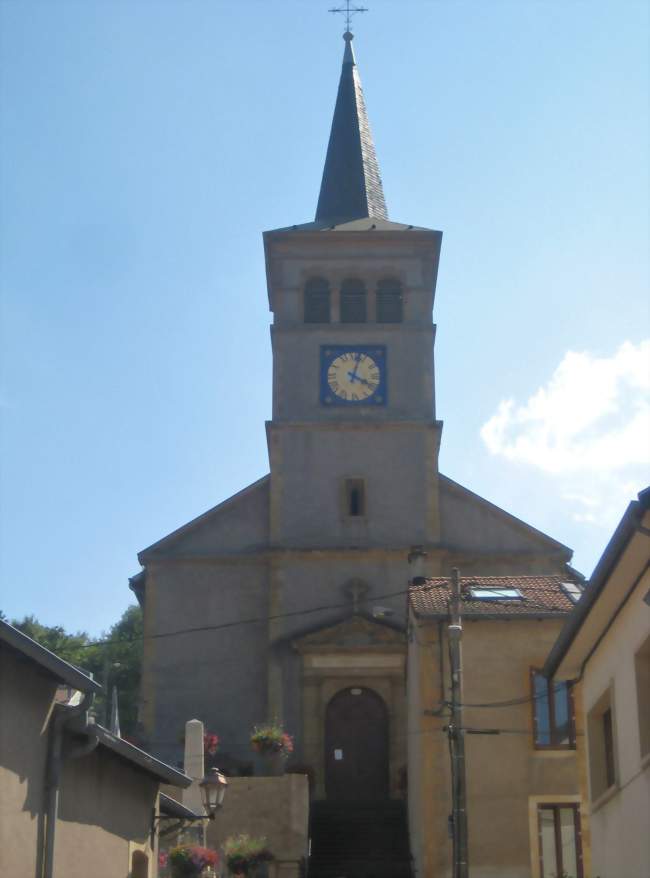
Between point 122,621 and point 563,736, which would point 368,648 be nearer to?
point 563,736

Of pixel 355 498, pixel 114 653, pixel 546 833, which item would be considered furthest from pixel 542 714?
pixel 114 653

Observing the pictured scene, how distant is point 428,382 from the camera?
38281 millimetres

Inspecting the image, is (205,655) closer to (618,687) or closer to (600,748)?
(600,748)

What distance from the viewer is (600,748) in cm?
1588

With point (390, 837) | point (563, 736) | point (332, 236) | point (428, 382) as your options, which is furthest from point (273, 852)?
point (332, 236)

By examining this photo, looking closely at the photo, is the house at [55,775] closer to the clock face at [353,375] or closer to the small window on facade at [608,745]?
the small window on facade at [608,745]

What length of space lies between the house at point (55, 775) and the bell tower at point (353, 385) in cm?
2153

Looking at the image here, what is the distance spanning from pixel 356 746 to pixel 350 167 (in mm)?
18467

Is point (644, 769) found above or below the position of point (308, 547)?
below

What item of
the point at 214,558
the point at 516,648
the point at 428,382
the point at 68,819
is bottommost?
the point at 68,819

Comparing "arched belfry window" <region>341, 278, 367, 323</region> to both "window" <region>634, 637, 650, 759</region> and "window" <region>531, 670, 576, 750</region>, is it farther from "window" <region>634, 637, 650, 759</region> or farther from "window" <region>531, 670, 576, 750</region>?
"window" <region>634, 637, 650, 759</region>

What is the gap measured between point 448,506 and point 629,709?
76.0ft

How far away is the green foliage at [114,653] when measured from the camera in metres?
62.2

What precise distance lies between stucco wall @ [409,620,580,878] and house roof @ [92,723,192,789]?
7786mm
